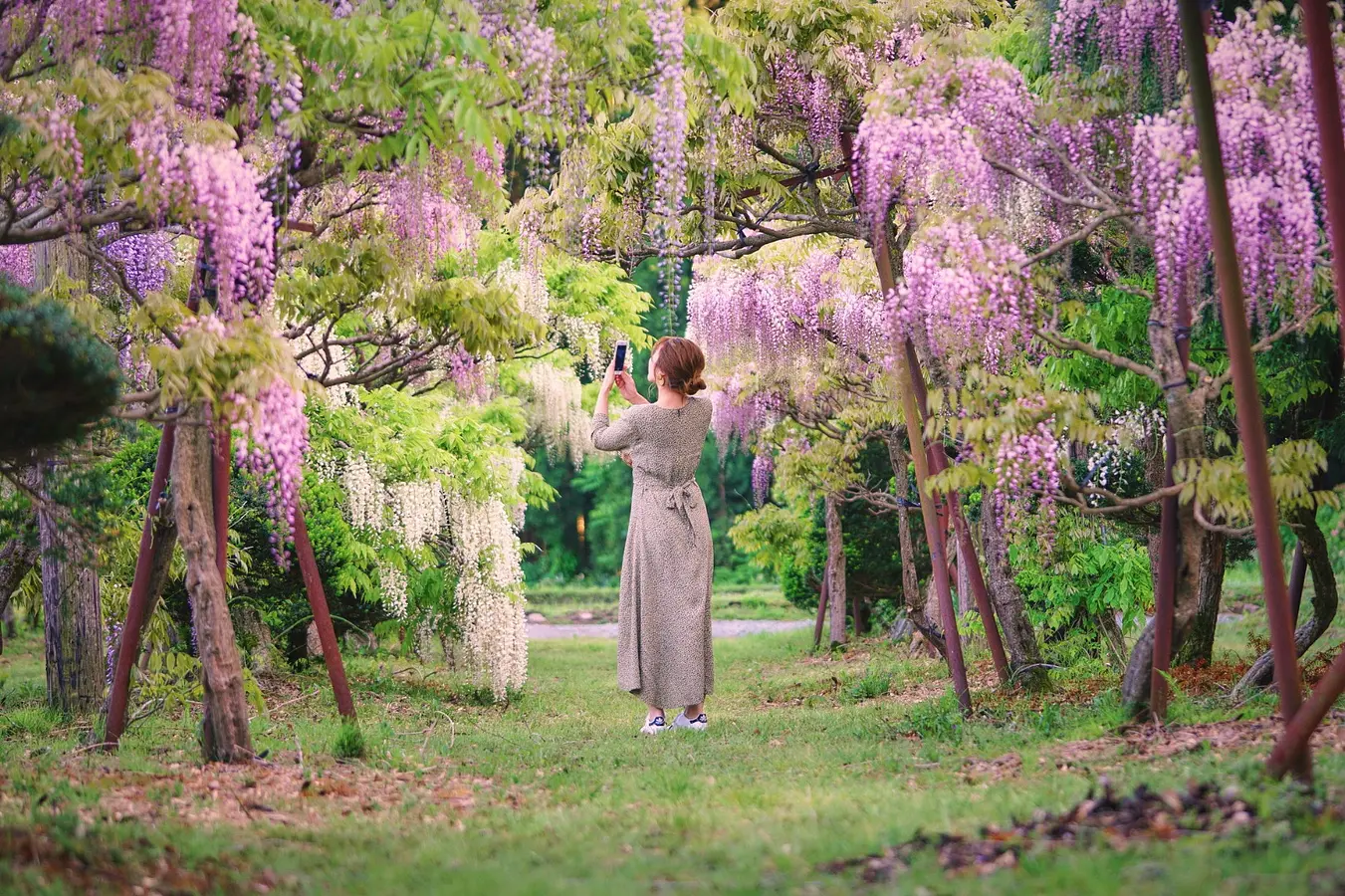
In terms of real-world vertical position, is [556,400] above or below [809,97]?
below

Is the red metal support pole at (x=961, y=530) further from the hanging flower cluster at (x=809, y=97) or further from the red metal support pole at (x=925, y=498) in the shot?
the hanging flower cluster at (x=809, y=97)

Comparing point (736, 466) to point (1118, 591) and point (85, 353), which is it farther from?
point (85, 353)

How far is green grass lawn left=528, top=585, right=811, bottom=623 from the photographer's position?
22.5 meters

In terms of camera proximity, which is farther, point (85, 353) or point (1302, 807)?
point (85, 353)

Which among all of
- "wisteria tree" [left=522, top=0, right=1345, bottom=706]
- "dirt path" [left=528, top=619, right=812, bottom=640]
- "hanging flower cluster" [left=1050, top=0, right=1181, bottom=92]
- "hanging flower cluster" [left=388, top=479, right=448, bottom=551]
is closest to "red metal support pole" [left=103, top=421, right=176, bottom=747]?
"wisteria tree" [left=522, top=0, right=1345, bottom=706]

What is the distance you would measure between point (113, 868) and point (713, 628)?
53.8 ft

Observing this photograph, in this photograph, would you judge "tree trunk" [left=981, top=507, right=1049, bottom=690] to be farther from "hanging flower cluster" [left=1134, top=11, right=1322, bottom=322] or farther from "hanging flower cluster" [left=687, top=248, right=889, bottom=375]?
"hanging flower cluster" [left=687, top=248, right=889, bottom=375]

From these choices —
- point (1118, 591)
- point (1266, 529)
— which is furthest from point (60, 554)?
point (1118, 591)

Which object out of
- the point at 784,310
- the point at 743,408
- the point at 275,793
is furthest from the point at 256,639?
the point at 275,793

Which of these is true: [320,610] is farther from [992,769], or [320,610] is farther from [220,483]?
[992,769]

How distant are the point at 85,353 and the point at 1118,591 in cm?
719

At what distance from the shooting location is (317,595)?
246 inches

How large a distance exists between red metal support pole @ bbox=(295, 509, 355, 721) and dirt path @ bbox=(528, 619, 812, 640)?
11.8m

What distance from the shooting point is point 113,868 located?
3207mm
